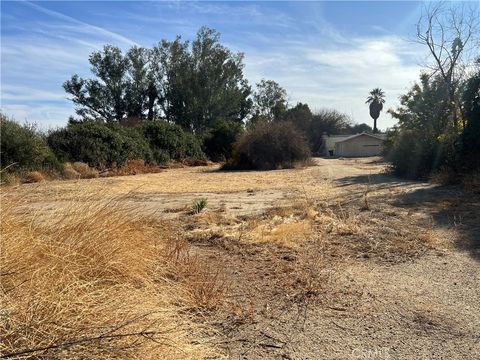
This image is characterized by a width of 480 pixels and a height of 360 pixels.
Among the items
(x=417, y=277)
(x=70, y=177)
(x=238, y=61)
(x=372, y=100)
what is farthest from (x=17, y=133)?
(x=372, y=100)

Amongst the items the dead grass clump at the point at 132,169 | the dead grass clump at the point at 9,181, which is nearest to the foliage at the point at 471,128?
the dead grass clump at the point at 9,181

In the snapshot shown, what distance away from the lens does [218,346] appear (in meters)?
3.40

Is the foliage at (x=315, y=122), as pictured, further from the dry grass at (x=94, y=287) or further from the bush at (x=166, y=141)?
the dry grass at (x=94, y=287)

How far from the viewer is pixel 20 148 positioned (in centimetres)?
2128

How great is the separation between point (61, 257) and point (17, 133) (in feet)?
65.8

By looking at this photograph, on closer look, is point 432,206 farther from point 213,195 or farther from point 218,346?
point 218,346

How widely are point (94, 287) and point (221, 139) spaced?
39.7 meters

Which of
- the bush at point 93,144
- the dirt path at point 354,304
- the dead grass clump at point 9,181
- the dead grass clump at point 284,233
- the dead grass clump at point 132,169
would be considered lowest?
the dirt path at point 354,304

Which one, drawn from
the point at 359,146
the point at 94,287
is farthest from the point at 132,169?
the point at 359,146

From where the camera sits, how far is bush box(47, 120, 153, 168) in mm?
25562

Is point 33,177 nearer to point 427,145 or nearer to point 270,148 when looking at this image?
point 270,148

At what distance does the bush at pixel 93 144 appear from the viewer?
1006 inches

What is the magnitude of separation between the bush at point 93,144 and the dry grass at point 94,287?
21.9 metres

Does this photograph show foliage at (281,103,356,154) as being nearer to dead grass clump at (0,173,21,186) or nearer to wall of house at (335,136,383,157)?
wall of house at (335,136,383,157)
